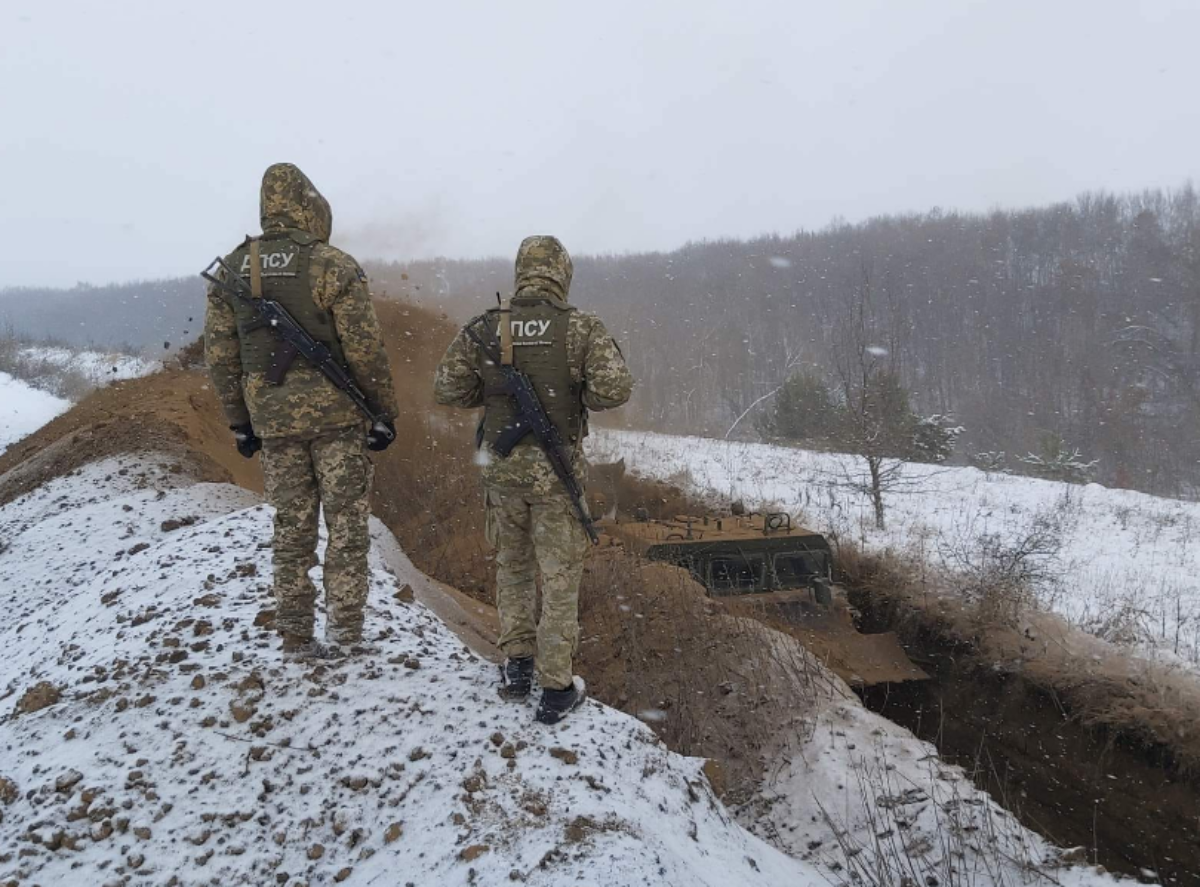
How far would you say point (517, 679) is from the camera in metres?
3.54

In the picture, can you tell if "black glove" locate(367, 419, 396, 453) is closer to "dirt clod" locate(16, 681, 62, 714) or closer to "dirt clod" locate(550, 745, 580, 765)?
"dirt clod" locate(550, 745, 580, 765)

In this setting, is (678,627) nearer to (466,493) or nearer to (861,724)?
(861,724)

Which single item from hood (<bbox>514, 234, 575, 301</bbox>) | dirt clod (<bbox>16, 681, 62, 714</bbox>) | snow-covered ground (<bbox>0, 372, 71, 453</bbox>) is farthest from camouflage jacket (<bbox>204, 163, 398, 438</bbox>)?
snow-covered ground (<bbox>0, 372, 71, 453</bbox>)

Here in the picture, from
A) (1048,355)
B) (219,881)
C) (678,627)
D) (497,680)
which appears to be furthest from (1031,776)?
(1048,355)

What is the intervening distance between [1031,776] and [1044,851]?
2675mm

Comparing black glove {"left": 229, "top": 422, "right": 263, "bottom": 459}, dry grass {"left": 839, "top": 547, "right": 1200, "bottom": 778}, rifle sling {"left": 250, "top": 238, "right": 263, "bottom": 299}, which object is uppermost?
rifle sling {"left": 250, "top": 238, "right": 263, "bottom": 299}

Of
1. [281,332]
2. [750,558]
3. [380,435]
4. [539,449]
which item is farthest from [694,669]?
[281,332]

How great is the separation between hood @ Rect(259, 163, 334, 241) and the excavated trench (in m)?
5.42

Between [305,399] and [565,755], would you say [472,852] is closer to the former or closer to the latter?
[565,755]

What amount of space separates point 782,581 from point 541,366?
6.42 metres

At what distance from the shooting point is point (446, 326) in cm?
1608

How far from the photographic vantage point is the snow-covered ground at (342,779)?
8.41 feet

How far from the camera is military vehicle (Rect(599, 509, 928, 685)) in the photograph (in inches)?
335

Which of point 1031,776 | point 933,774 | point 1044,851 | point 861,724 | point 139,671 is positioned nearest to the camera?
point 139,671
